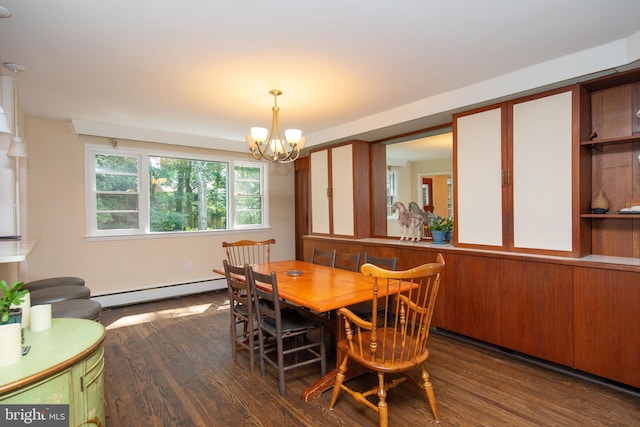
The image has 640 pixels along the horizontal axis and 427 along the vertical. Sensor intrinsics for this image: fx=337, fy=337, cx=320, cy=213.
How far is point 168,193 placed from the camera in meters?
4.89

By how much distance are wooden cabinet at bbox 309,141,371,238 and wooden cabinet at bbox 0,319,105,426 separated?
3.26 meters

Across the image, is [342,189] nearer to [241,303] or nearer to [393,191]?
[393,191]

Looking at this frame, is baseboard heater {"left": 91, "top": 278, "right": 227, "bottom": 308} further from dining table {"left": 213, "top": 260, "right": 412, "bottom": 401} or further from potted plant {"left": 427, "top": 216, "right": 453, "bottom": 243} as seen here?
potted plant {"left": 427, "top": 216, "right": 453, "bottom": 243}

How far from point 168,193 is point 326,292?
11.6ft

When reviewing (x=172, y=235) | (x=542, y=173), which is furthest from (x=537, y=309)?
(x=172, y=235)

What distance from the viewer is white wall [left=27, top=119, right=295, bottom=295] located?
395cm

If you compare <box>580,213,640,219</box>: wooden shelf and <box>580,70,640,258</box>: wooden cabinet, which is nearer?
<box>580,213,640,219</box>: wooden shelf

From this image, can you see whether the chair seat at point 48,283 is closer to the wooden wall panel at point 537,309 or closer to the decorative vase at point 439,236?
the decorative vase at point 439,236

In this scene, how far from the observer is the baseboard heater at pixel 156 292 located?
14.4ft

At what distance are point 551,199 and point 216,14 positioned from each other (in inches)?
108

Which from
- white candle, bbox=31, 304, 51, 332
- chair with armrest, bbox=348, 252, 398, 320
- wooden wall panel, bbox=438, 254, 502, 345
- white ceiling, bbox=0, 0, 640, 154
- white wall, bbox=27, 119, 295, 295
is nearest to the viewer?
white candle, bbox=31, 304, 51, 332

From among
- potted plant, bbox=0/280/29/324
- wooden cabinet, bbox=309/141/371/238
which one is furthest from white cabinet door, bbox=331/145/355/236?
potted plant, bbox=0/280/29/324

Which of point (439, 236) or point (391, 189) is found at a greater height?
point (391, 189)

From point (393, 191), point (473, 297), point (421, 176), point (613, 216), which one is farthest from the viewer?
point (393, 191)
